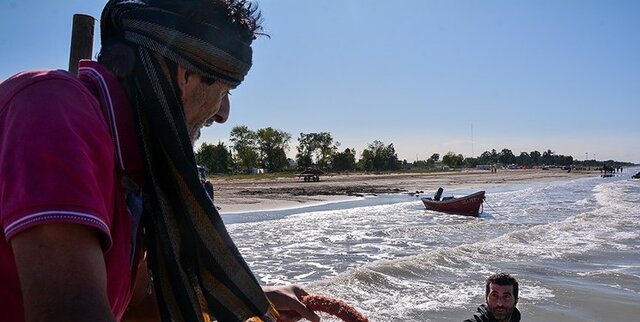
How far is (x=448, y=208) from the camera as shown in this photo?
26.6 meters

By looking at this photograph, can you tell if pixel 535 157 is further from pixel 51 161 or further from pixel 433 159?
pixel 51 161

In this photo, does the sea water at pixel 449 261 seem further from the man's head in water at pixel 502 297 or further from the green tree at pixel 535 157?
the green tree at pixel 535 157

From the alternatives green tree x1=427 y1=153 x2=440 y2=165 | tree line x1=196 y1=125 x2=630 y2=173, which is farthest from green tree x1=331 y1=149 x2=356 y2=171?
green tree x1=427 y1=153 x2=440 y2=165

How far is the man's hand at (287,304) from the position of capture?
1825 mm

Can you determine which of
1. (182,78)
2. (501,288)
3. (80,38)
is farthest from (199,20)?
(501,288)

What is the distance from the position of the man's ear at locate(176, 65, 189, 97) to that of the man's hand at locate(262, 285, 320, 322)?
90 centimetres

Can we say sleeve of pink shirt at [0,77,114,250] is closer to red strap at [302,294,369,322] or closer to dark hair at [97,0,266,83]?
dark hair at [97,0,266,83]

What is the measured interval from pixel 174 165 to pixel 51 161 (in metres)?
0.36

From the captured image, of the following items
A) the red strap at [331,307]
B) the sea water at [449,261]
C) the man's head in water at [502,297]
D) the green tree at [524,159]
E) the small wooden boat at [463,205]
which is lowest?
the sea water at [449,261]

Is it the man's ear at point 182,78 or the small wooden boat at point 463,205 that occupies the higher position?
the man's ear at point 182,78

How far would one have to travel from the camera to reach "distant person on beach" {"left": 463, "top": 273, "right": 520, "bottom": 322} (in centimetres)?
529

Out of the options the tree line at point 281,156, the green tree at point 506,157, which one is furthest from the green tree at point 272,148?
the green tree at point 506,157

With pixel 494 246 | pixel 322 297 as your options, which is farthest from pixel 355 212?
pixel 322 297

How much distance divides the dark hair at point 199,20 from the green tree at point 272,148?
83909mm
